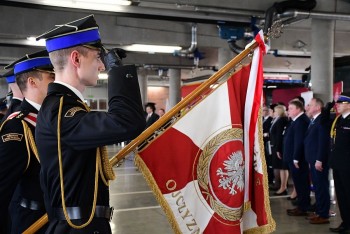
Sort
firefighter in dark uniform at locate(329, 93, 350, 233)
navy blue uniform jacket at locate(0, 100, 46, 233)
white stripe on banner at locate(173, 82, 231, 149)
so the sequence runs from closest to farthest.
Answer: navy blue uniform jacket at locate(0, 100, 46, 233), white stripe on banner at locate(173, 82, 231, 149), firefighter in dark uniform at locate(329, 93, 350, 233)

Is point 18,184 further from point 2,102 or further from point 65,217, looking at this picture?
point 2,102

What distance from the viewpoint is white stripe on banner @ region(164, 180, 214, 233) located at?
7.23 feet

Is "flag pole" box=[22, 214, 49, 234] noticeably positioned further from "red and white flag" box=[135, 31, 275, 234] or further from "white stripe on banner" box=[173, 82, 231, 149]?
"white stripe on banner" box=[173, 82, 231, 149]

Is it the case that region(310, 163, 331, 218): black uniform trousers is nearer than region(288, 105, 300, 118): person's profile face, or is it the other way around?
region(310, 163, 331, 218): black uniform trousers

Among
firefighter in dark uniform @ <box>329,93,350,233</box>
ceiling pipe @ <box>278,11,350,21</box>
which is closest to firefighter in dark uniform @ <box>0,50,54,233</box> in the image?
firefighter in dark uniform @ <box>329,93,350,233</box>

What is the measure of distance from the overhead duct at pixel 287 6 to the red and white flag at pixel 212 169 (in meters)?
5.29

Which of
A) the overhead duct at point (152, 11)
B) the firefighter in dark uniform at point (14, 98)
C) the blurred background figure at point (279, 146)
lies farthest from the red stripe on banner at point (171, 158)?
the blurred background figure at point (279, 146)

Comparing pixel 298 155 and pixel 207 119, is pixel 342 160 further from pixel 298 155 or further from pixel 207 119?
pixel 207 119

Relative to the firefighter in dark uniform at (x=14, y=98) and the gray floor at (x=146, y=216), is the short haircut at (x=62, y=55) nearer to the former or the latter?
the firefighter in dark uniform at (x=14, y=98)

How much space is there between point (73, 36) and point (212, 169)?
1166 millimetres

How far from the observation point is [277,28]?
2557mm

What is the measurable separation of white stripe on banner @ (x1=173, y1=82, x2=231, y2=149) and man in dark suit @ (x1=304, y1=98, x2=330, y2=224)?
3.34m

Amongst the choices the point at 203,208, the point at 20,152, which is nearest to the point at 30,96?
the point at 20,152

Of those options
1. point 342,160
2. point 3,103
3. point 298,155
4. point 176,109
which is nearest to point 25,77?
point 176,109
